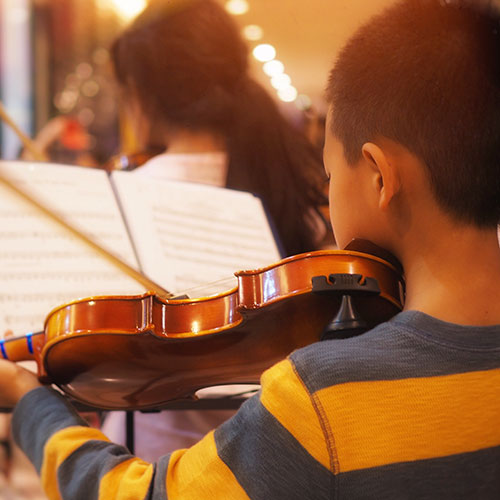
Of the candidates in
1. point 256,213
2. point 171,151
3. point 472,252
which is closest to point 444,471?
point 472,252

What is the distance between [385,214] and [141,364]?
313 mm

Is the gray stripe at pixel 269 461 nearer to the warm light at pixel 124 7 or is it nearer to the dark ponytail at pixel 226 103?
the dark ponytail at pixel 226 103

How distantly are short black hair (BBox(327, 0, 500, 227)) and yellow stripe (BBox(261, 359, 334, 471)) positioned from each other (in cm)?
20

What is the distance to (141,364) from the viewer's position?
0.69m

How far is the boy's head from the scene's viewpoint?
0.52 m

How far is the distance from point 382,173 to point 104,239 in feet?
1.48

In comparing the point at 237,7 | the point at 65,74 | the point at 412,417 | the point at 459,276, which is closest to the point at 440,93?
the point at 459,276

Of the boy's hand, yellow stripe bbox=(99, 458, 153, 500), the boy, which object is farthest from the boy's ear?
the boy's hand

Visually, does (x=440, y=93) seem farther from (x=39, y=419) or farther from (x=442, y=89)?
(x=39, y=419)

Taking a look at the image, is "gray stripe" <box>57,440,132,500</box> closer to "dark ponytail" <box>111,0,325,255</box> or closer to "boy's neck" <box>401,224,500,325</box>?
"boy's neck" <box>401,224,500,325</box>

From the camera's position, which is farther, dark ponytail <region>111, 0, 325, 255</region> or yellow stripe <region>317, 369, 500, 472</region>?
dark ponytail <region>111, 0, 325, 255</region>

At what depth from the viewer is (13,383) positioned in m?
0.70

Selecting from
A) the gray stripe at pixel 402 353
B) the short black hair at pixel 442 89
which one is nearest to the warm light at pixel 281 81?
the short black hair at pixel 442 89

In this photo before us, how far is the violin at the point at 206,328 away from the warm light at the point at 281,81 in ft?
0.89
